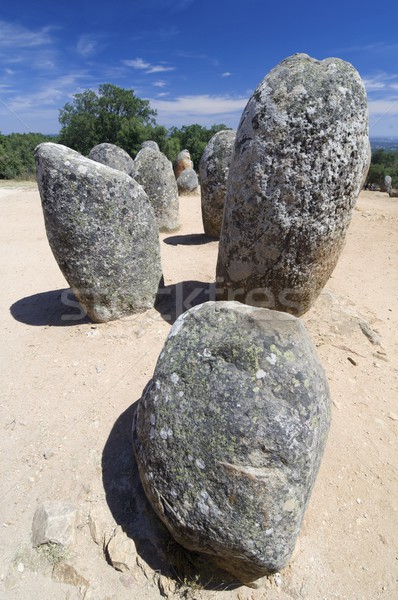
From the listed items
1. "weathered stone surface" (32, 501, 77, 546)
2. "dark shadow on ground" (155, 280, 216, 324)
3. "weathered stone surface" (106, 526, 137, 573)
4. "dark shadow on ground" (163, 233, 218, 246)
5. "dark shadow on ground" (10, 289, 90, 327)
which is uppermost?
"dark shadow on ground" (163, 233, 218, 246)

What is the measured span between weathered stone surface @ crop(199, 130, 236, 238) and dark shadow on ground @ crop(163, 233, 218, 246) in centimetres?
68

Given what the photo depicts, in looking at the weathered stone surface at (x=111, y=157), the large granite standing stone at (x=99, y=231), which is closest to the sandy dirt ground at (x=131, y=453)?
the large granite standing stone at (x=99, y=231)

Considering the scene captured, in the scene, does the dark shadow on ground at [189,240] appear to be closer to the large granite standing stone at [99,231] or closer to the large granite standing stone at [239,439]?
the large granite standing stone at [99,231]

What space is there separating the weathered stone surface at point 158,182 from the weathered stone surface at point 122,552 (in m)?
8.17

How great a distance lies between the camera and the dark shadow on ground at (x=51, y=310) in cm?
534

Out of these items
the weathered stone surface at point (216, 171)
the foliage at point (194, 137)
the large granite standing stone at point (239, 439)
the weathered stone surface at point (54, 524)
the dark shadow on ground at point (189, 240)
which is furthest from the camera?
the foliage at point (194, 137)

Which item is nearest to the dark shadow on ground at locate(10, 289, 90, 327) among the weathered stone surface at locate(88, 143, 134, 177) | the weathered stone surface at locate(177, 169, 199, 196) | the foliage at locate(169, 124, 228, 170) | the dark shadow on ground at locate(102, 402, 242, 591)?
the dark shadow on ground at locate(102, 402, 242, 591)

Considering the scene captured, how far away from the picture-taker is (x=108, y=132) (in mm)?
27328

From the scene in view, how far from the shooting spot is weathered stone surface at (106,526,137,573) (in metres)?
2.50

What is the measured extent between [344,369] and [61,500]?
129 inches

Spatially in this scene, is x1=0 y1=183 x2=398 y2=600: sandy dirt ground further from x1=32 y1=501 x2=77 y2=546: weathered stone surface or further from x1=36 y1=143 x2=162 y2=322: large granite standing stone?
x1=36 y1=143 x2=162 y2=322: large granite standing stone

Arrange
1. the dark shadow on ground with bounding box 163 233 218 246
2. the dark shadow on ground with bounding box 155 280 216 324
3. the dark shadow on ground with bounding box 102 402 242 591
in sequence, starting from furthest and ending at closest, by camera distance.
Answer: the dark shadow on ground with bounding box 163 233 218 246 → the dark shadow on ground with bounding box 155 280 216 324 → the dark shadow on ground with bounding box 102 402 242 591

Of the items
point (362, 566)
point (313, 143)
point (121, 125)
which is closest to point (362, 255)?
point (313, 143)

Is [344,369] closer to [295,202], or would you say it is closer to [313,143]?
[295,202]
